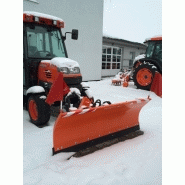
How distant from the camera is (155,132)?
146 inches

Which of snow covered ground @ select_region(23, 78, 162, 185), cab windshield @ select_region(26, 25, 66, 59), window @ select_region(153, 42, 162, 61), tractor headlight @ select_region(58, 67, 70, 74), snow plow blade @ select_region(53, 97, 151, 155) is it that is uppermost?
window @ select_region(153, 42, 162, 61)

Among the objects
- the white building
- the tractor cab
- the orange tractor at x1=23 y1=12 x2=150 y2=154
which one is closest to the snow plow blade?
the orange tractor at x1=23 y1=12 x2=150 y2=154

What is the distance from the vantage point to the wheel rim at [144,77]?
827 centimetres

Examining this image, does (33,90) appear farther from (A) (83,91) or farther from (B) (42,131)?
(A) (83,91)

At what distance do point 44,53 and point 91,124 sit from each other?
2.28m

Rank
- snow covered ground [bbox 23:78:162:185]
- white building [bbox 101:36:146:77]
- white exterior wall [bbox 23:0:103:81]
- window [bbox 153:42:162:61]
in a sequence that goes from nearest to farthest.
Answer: snow covered ground [bbox 23:78:162:185]
window [bbox 153:42:162:61]
white exterior wall [bbox 23:0:103:81]
white building [bbox 101:36:146:77]

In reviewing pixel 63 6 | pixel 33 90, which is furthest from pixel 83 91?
pixel 63 6

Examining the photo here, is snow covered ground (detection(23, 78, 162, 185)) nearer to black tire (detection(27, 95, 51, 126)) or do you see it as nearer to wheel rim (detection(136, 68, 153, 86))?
black tire (detection(27, 95, 51, 126))

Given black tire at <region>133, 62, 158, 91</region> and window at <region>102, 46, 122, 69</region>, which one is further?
window at <region>102, 46, 122, 69</region>

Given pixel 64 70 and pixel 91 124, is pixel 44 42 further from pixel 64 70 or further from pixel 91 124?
pixel 91 124

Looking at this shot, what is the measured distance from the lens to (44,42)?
4.29 m

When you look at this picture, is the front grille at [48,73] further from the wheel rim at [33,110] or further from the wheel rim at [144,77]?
the wheel rim at [144,77]

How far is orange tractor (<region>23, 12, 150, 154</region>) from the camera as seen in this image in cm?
273

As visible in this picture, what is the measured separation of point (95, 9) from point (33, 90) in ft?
27.7
